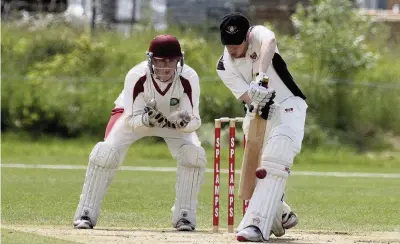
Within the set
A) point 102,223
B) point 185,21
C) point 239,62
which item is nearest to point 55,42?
point 185,21

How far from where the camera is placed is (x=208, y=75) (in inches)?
802

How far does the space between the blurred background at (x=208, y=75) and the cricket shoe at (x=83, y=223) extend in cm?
1033

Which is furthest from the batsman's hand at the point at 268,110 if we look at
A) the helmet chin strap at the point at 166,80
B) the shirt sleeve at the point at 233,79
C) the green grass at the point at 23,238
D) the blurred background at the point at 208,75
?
the blurred background at the point at 208,75

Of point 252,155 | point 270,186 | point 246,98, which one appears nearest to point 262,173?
point 270,186

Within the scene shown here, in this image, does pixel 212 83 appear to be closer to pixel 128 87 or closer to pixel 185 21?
pixel 185 21

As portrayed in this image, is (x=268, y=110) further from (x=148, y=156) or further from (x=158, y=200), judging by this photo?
(x=148, y=156)

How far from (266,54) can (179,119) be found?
3.21 feet

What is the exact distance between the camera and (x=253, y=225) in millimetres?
7809

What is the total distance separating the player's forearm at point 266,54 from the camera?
25.5 ft

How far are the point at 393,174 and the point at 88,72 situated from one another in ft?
22.3

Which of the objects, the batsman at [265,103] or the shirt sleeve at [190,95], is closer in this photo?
the batsman at [265,103]

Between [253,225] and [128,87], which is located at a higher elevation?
[128,87]

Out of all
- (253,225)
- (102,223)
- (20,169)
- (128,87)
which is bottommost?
(20,169)

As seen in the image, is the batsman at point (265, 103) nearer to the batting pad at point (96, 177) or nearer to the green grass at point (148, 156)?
the batting pad at point (96, 177)
